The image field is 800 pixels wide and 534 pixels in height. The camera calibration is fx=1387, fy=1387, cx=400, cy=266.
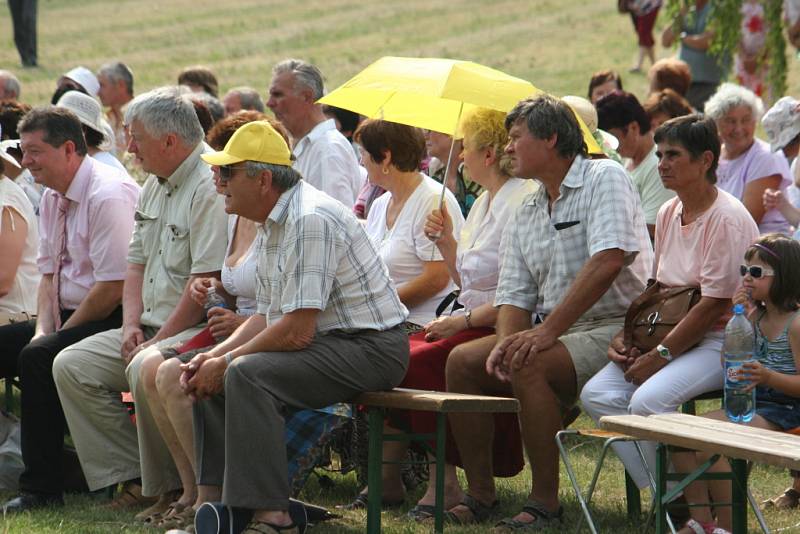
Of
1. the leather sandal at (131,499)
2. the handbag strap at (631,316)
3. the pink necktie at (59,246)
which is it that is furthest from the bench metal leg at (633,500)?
the pink necktie at (59,246)

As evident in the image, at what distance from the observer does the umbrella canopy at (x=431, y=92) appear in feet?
20.9

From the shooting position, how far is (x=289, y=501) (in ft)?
18.5

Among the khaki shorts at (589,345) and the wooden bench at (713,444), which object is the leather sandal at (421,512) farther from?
the wooden bench at (713,444)

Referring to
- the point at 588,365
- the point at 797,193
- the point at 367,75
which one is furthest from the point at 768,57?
the point at 588,365

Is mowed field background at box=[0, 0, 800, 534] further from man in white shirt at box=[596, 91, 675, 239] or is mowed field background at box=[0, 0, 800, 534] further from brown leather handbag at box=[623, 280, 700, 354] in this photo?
brown leather handbag at box=[623, 280, 700, 354]

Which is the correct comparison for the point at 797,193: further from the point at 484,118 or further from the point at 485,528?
the point at 485,528

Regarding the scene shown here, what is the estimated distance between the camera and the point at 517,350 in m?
5.85

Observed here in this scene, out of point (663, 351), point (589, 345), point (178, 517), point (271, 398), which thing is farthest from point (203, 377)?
point (663, 351)

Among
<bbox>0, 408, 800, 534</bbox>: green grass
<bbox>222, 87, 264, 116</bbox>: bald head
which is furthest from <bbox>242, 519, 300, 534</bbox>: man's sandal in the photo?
<bbox>222, 87, 264, 116</bbox>: bald head

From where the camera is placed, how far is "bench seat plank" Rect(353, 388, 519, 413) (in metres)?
5.54

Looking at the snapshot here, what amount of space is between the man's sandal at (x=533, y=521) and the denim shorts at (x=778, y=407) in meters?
0.99

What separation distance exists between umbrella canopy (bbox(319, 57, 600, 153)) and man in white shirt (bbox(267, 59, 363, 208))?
2.59ft

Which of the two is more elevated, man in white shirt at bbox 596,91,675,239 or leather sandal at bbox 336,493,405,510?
man in white shirt at bbox 596,91,675,239

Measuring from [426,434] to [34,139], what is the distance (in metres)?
2.74
